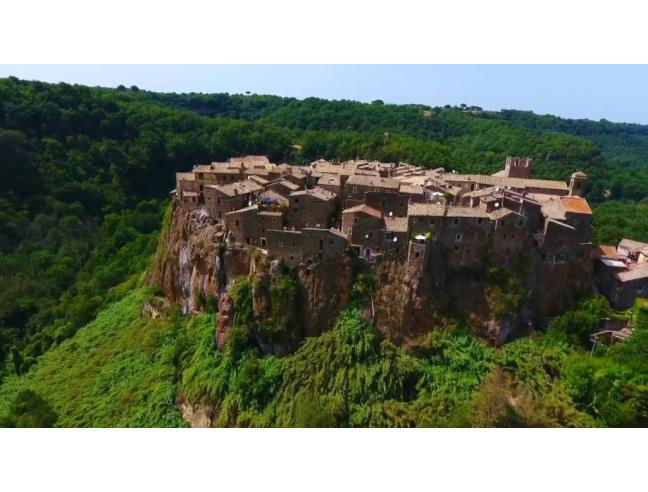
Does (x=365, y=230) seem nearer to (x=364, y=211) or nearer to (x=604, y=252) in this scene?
(x=364, y=211)

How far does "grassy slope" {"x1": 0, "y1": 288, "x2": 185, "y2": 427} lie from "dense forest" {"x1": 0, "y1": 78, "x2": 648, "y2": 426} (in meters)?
0.16

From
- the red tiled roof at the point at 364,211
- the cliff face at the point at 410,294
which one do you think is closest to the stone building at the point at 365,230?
the red tiled roof at the point at 364,211

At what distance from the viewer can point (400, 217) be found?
3603 centimetres

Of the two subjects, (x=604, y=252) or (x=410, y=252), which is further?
(x=604, y=252)

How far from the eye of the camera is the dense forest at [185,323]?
101 feet

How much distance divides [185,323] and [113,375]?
6923 mm

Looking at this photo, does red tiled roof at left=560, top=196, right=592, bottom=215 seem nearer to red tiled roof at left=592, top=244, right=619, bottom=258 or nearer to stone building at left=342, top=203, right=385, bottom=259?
red tiled roof at left=592, top=244, right=619, bottom=258

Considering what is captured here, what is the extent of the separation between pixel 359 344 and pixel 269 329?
6.32 metres

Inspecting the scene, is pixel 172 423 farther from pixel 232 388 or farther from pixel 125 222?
pixel 125 222

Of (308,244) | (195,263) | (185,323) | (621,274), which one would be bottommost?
(185,323)

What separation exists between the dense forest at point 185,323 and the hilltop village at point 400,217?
516cm

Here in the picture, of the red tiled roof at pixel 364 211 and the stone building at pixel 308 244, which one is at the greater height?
the red tiled roof at pixel 364 211

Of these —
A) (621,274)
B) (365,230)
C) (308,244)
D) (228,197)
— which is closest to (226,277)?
(228,197)

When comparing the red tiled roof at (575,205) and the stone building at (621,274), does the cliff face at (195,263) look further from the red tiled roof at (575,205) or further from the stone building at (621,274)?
the stone building at (621,274)
